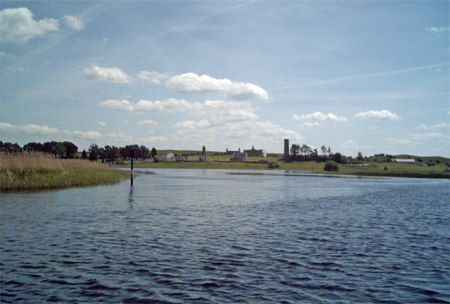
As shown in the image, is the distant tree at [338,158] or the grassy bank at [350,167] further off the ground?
the distant tree at [338,158]

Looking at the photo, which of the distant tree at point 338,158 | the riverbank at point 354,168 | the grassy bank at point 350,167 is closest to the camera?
the riverbank at point 354,168

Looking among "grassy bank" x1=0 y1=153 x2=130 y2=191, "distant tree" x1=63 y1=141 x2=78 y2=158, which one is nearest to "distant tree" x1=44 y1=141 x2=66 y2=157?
"distant tree" x1=63 y1=141 x2=78 y2=158

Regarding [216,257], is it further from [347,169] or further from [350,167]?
[350,167]

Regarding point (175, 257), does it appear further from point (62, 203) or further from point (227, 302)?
point (62, 203)

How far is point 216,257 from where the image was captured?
46.5ft

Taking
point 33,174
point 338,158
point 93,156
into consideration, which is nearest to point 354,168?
point 338,158

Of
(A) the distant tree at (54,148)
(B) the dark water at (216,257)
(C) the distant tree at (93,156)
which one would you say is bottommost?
(B) the dark water at (216,257)

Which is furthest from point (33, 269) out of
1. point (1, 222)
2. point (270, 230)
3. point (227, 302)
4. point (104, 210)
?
point (104, 210)

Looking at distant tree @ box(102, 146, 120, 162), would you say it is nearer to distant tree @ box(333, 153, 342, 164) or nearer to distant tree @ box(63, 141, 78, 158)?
distant tree @ box(63, 141, 78, 158)

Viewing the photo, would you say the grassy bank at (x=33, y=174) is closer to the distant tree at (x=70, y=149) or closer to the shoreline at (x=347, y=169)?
the shoreline at (x=347, y=169)

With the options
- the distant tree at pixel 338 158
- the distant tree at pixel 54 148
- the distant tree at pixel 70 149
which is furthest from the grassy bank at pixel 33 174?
the distant tree at pixel 70 149

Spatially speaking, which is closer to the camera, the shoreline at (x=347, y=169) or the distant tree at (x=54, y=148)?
the shoreline at (x=347, y=169)

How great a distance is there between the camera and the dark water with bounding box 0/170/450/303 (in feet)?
34.2

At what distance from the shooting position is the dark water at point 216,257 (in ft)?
34.2
